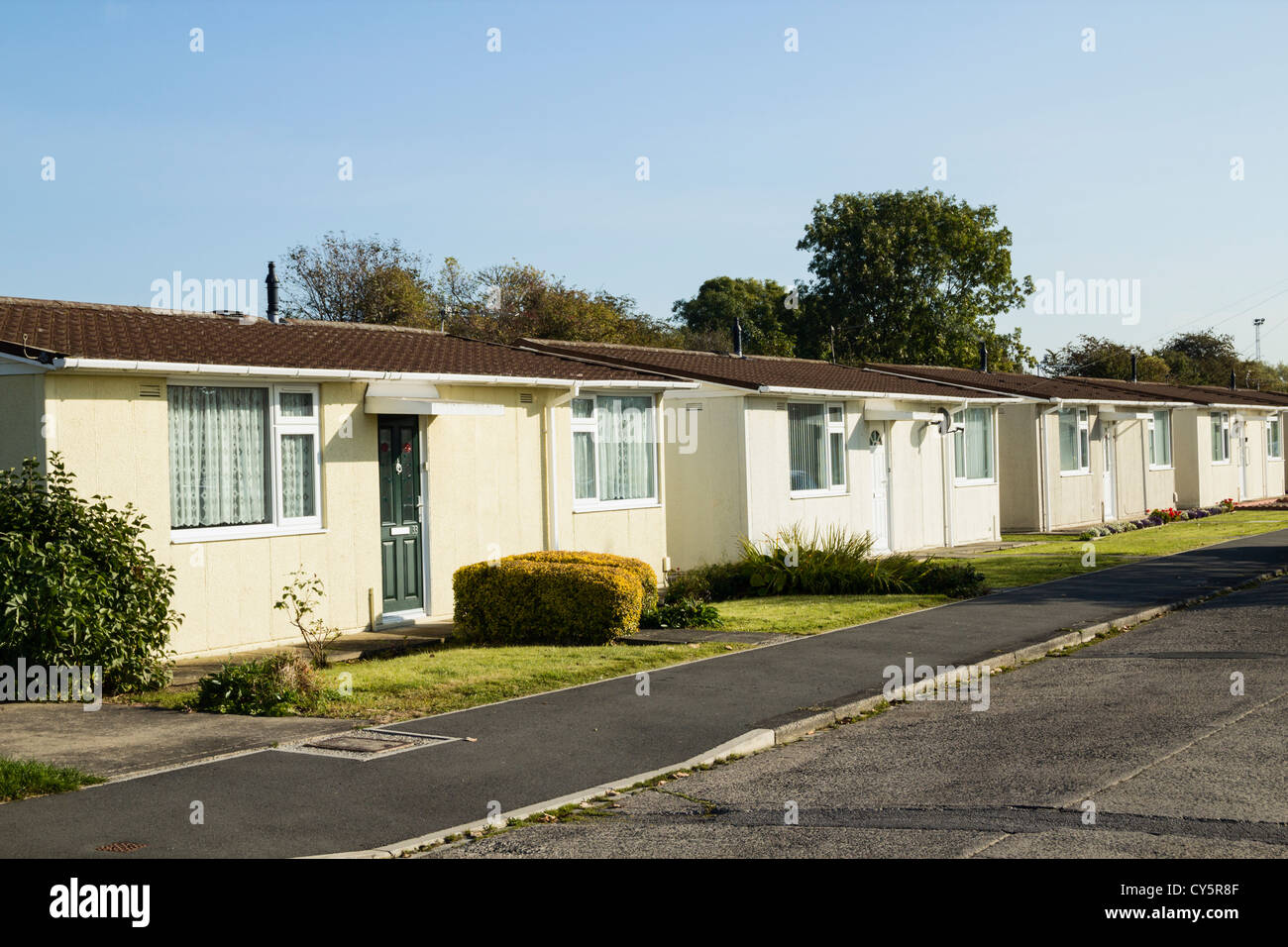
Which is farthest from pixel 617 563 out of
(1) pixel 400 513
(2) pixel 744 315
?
(2) pixel 744 315

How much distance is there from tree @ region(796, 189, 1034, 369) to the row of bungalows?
2601 cm

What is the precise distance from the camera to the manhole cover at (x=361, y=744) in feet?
28.0

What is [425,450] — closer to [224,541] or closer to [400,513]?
[400,513]

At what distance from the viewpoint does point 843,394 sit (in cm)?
2216

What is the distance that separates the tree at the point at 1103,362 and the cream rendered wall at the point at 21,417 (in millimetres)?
66237

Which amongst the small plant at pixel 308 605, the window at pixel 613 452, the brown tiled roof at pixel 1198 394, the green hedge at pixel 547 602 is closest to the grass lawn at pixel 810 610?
the green hedge at pixel 547 602

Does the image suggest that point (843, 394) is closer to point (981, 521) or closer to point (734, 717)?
point (981, 521)

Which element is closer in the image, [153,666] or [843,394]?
[153,666]

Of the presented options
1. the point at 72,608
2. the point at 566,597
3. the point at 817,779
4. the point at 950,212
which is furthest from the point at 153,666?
the point at 950,212

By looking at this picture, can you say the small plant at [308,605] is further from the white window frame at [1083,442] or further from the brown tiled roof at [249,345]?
the white window frame at [1083,442]

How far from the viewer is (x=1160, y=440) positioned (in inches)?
1447

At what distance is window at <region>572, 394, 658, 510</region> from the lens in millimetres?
17375

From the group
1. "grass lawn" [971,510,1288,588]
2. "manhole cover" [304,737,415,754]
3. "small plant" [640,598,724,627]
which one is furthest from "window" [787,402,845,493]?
"manhole cover" [304,737,415,754]
